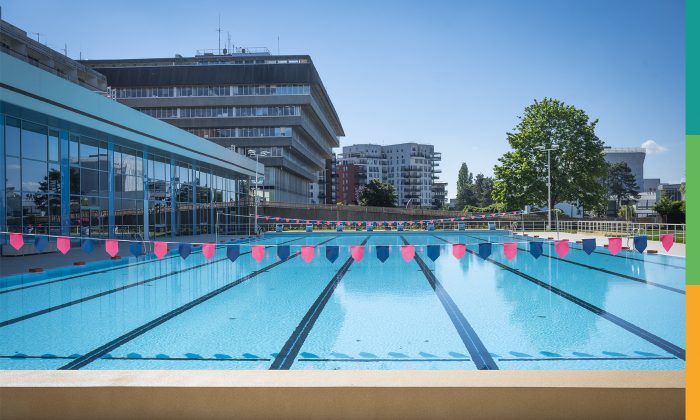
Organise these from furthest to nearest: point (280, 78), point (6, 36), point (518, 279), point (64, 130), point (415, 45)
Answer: point (280, 78) → point (6, 36) → point (64, 130) → point (518, 279) → point (415, 45)

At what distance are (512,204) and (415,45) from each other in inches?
1346

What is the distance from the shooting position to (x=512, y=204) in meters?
41.7

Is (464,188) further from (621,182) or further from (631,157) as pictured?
(631,157)

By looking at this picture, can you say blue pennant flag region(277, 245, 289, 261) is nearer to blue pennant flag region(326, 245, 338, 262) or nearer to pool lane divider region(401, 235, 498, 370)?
blue pennant flag region(326, 245, 338, 262)

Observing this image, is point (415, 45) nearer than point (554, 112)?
Yes

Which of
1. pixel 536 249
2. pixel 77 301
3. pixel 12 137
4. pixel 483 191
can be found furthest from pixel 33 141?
pixel 483 191

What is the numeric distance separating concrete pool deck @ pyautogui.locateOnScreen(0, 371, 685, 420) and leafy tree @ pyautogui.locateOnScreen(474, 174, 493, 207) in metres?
117

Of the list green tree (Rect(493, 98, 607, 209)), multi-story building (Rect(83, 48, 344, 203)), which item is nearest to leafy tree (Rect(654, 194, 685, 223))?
green tree (Rect(493, 98, 607, 209))

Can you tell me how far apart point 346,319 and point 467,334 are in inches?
96.4

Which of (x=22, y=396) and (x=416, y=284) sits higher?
(x=22, y=396)

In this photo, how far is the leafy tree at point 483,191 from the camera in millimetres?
116125

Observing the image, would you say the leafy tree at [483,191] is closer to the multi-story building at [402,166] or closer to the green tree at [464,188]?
the green tree at [464,188]

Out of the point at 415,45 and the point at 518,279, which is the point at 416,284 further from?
the point at 415,45

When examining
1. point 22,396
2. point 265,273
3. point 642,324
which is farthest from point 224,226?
point 22,396
